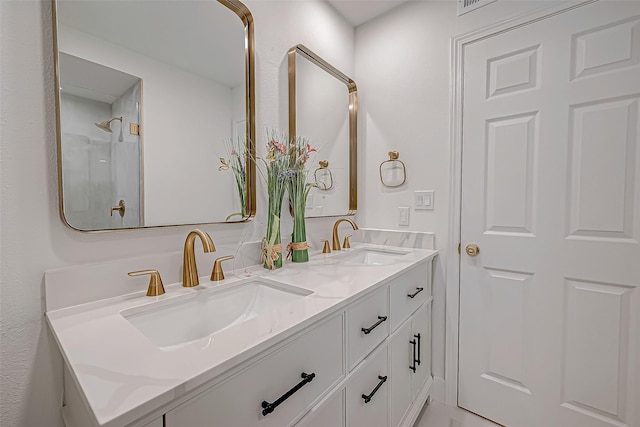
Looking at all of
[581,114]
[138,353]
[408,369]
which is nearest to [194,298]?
[138,353]

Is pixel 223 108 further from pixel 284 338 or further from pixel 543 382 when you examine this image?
pixel 543 382

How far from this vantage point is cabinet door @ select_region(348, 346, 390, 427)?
95cm

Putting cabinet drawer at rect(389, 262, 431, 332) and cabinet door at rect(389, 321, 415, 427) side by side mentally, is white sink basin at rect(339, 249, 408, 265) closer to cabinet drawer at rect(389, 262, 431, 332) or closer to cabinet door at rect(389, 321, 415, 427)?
cabinet drawer at rect(389, 262, 431, 332)

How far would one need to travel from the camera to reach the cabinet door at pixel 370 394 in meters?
0.95

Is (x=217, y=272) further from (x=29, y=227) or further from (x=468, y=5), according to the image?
(x=468, y=5)

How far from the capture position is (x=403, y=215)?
→ 184 centimetres

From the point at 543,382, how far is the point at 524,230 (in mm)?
744

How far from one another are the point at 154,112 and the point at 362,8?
1.55 meters

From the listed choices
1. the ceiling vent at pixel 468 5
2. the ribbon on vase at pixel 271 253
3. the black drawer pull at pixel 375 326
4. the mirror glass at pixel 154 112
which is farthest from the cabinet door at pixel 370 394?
the ceiling vent at pixel 468 5

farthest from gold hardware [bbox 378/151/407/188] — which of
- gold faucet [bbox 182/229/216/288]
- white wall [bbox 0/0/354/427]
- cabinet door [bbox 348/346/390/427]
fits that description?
white wall [bbox 0/0/354/427]

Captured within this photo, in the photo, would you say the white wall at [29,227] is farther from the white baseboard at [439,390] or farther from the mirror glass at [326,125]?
the white baseboard at [439,390]

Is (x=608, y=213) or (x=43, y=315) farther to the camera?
(x=608, y=213)

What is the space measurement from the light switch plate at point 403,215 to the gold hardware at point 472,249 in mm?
377

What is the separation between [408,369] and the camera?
1385mm
